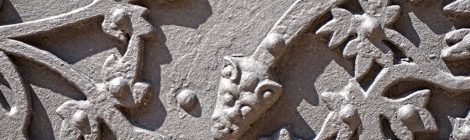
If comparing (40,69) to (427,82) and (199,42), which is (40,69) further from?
(427,82)

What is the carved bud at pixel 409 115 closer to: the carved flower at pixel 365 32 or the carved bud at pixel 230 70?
the carved flower at pixel 365 32

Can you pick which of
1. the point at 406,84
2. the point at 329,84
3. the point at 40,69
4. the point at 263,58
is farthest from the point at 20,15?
the point at 406,84

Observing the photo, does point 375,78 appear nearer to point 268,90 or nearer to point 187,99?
point 268,90

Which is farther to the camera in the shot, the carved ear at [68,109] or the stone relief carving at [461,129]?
the carved ear at [68,109]

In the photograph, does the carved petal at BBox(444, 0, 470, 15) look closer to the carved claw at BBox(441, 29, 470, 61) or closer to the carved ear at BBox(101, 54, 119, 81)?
the carved claw at BBox(441, 29, 470, 61)

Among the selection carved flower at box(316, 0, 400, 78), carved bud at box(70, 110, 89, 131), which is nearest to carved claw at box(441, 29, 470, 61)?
carved flower at box(316, 0, 400, 78)

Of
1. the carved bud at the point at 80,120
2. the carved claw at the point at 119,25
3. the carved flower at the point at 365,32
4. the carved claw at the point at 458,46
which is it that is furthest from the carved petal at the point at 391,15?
the carved bud at the point at 80,120

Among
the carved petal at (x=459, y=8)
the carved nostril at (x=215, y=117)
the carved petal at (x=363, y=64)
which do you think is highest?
the carved petal at (x=459, y=8)
